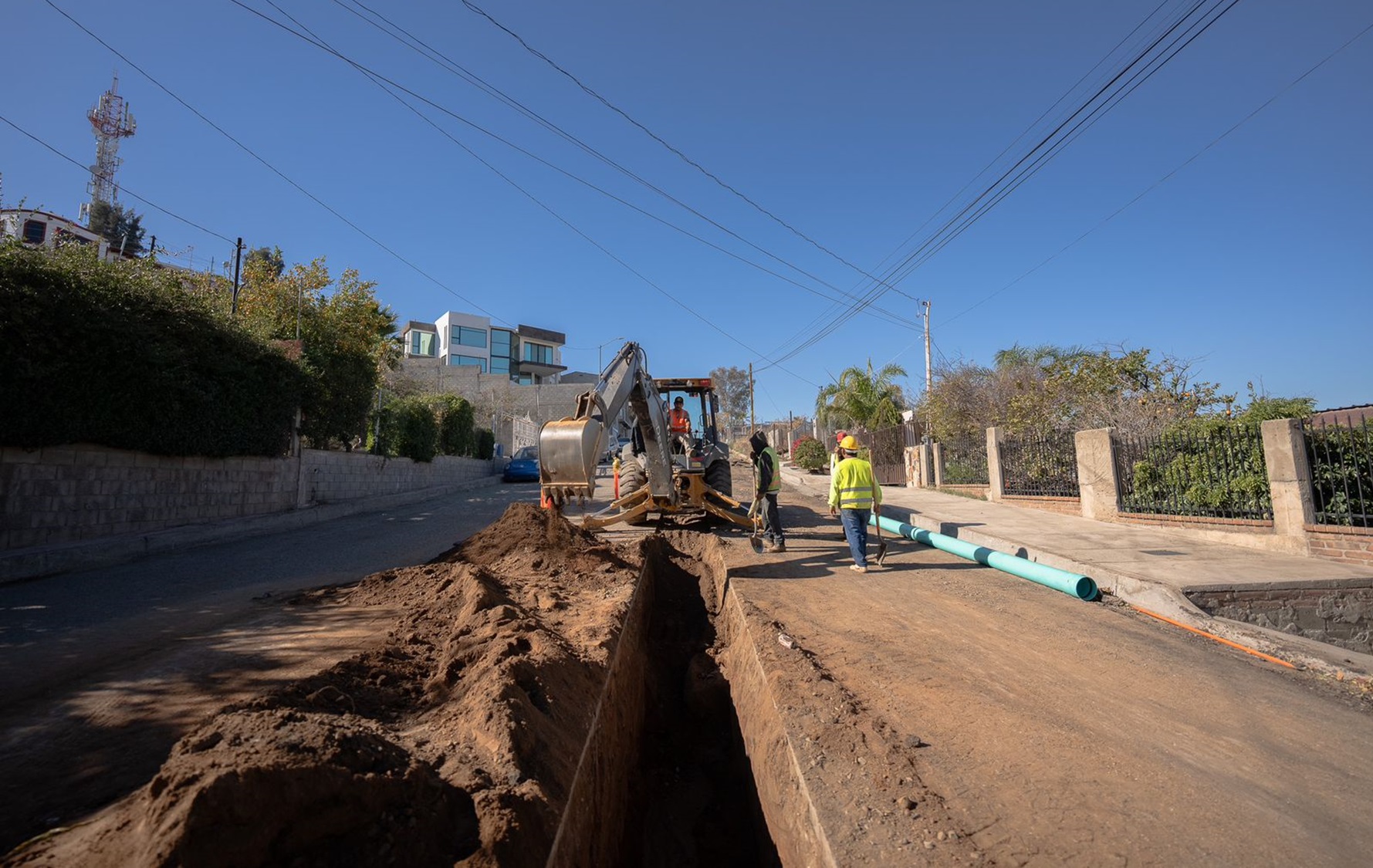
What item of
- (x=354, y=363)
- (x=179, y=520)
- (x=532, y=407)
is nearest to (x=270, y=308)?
(x=354, y=363)

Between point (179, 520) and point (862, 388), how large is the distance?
2104cm

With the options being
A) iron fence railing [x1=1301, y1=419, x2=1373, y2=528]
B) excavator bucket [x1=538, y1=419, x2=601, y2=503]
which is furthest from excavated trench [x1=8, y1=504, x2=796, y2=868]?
iron fence railing [x1=1301, y1=419, x2=1373, y2=528]

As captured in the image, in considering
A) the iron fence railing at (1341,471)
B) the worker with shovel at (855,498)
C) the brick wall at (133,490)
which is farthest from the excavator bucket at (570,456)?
the iron fence railing at (1341,471)

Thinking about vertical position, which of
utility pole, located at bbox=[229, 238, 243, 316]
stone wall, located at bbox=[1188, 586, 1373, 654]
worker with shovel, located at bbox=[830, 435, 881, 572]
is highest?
utility pole, located at bbox=[229, 238, 243, 316]

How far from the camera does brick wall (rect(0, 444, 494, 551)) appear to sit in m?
8.55

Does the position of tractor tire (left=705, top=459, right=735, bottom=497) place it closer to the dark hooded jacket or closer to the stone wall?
the dark hooded jacket

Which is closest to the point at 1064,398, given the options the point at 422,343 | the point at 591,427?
the point at 591,427

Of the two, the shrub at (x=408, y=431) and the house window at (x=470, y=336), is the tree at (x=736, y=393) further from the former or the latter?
the shrub at (x=408, y=431)

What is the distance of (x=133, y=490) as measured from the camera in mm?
10156

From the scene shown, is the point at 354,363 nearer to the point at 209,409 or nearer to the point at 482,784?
the point at 209,409

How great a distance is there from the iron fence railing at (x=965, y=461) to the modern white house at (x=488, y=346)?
41.9 m

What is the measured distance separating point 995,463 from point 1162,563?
7885 mm

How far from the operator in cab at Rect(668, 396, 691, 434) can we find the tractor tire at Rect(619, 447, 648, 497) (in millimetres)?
809

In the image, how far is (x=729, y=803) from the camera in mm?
4918
